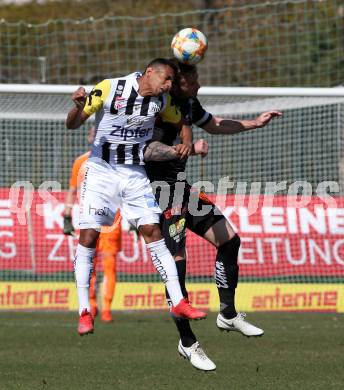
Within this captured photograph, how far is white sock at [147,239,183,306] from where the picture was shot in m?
8.39

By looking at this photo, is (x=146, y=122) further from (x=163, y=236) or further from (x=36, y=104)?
(x=36, y=104)

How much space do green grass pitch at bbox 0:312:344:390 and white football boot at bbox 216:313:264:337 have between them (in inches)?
16.0

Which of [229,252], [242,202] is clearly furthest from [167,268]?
[242,202]

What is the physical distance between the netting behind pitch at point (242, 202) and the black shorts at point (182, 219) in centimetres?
704

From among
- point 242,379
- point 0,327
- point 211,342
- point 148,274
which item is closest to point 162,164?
point 242,379

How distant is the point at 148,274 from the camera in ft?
54.0

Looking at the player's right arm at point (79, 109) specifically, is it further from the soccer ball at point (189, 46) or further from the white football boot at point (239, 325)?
the white football boot at point (239, 325)

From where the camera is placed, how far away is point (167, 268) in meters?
8.47

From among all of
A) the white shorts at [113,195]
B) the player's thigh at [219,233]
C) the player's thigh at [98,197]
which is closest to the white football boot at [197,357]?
the player's thigh at [219,233]

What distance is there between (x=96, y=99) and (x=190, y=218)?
156cm

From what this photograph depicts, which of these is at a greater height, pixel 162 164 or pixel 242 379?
pixel 162 164

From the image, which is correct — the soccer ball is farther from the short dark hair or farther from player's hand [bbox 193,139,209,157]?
player's hand [bbox 193,139,209,157]

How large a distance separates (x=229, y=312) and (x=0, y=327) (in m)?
5.11

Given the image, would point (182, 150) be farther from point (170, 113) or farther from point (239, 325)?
point (239, 325)
